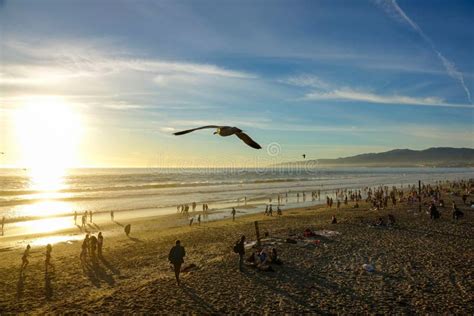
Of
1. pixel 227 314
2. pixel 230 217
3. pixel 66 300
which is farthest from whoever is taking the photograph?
pixel 230 217

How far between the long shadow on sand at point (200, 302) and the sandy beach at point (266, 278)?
0.10ft

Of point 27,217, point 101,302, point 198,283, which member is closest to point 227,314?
point 198,283

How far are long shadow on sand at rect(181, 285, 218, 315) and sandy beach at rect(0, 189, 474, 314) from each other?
0.03 metres

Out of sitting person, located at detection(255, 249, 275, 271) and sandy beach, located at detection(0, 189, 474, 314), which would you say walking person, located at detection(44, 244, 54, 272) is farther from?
sitting person, located at detection(255, 249, 275, 271)

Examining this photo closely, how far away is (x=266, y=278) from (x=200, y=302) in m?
3.39

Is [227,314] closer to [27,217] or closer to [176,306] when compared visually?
[176,306]

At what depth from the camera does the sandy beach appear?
11430 millimetres

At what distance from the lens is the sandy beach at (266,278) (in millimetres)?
11430

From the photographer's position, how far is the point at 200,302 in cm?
1164

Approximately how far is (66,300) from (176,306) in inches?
162

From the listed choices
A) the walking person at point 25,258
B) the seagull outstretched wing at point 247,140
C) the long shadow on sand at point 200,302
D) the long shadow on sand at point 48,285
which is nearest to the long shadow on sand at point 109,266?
the long shadow on sand at point 48,285

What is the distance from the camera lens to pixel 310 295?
40.1ft

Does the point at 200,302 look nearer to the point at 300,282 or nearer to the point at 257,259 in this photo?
the point at 300,282

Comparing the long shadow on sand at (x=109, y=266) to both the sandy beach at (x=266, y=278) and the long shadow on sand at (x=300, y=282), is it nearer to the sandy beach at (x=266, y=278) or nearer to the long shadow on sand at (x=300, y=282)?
the sandy beach at (x=266, y=278)
